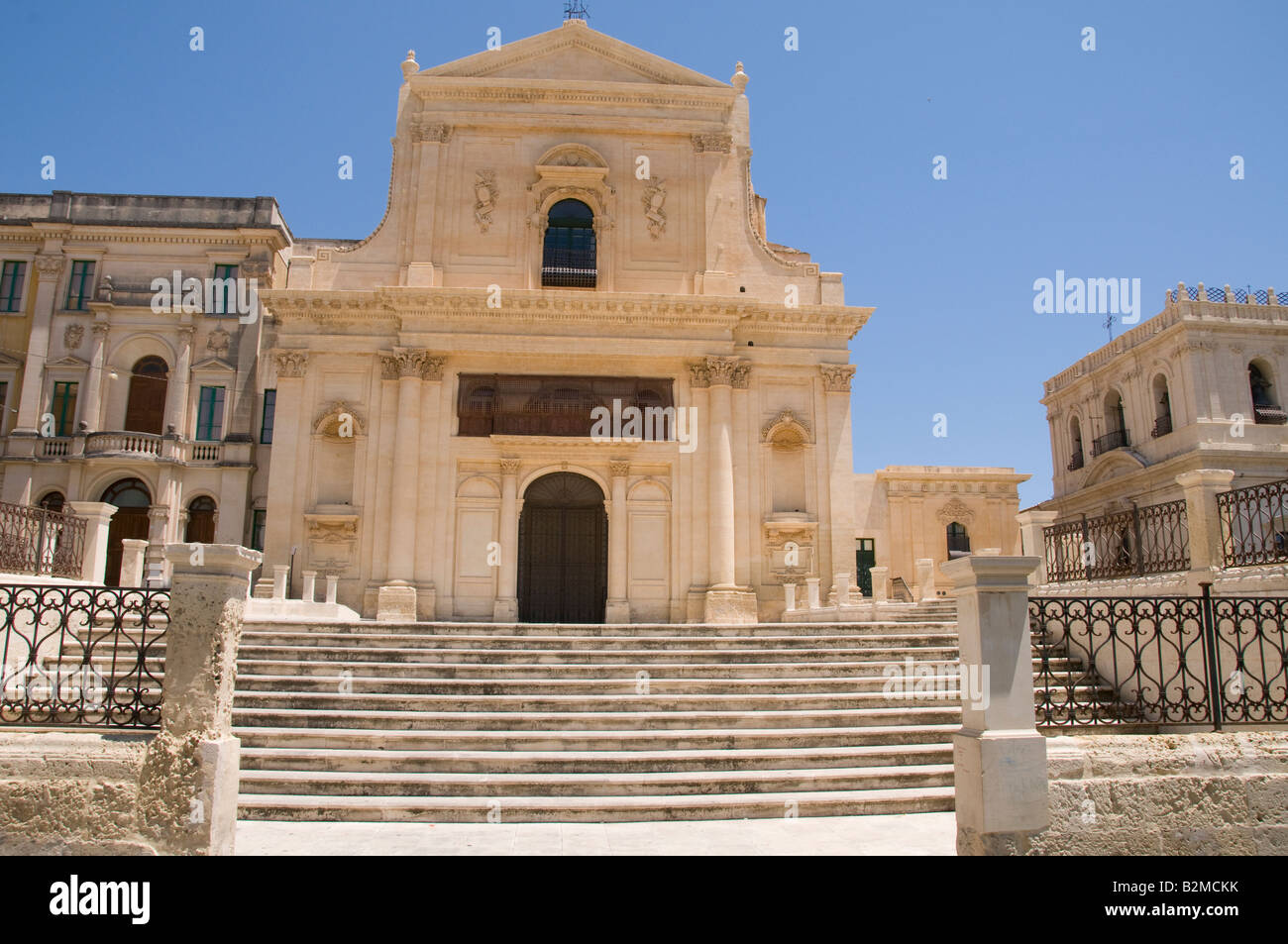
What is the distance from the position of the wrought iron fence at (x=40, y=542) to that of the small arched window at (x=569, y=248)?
12392 millimetres

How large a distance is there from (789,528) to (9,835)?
697 inches

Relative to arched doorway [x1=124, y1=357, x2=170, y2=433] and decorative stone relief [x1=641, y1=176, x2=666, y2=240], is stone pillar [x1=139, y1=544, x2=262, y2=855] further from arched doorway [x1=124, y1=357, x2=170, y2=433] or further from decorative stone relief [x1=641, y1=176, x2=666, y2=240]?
arched doorway [x1=124, y1=357, x2=170, y2=433]

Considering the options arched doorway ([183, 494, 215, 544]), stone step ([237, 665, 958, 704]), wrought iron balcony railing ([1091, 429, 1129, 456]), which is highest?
wrought iron balcony railing ([1091, 429, 1129, 456])

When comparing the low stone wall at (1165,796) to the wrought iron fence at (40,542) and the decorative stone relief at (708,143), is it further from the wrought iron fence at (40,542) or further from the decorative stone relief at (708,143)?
the decorative stone relief at (708,143)

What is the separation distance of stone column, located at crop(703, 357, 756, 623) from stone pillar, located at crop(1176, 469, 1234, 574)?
10.5 m

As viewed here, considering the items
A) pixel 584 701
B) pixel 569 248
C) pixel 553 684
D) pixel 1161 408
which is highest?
pixel 569 248

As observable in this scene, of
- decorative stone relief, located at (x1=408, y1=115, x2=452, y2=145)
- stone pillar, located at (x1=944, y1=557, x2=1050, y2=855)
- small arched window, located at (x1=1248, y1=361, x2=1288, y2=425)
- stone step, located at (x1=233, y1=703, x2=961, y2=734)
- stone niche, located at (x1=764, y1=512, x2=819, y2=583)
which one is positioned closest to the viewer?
stone pillar, located at (x1=944, y1=557, x2=1050, y2=855)

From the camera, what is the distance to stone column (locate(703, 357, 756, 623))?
20281mm

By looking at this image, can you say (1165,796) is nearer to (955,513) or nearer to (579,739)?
(579,739)

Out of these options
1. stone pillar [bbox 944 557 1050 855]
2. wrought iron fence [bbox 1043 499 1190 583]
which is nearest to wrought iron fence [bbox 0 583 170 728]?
stone pillar [bbox 944 557 1050 855]

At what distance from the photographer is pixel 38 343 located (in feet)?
90.5

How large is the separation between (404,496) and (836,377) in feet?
37.0

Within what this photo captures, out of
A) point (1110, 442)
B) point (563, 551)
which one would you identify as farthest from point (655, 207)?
point (1110, 442)
